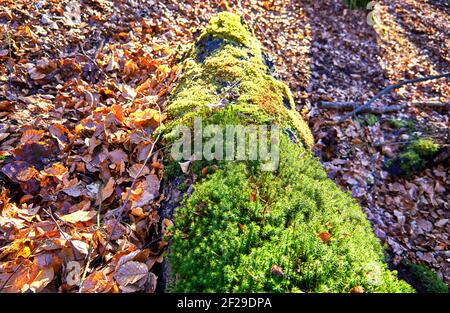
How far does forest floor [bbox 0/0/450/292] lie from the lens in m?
2.41

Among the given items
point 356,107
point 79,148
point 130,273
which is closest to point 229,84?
point 79,148

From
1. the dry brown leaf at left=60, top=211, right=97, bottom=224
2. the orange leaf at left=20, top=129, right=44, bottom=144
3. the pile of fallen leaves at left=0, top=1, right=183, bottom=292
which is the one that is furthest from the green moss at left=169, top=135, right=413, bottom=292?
the orange leaf at left=20, top=129, right=44, bottom=144

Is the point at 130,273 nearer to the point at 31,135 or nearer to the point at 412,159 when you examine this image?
the point at 31,135

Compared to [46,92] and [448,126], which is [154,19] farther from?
[448,126]

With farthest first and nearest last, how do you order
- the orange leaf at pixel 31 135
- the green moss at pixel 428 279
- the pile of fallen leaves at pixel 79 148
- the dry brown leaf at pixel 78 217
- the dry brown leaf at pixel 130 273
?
1. the green moss at pixel 428 279
2. the orange leaf at pixel 31 135
3. the dry brown leaf at pixel 78 217
4. the pile of fallen leaves at pixel 79 148
5. the dry brown leaf at pixel 130 273

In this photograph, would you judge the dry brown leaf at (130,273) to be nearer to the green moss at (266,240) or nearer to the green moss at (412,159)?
the green moss at (266,240)

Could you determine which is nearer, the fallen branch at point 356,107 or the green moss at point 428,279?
the green moss at point 428,279

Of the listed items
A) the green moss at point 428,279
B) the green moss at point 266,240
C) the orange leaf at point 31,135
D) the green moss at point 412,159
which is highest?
the orange leaf at point 31,135

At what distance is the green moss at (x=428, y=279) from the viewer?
3.21 metres

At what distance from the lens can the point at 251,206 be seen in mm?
2162

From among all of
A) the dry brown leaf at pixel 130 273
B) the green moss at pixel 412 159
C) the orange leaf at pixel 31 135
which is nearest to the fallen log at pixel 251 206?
the dry brown leaf at pixel 130 273

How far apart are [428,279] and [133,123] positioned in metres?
3.39
